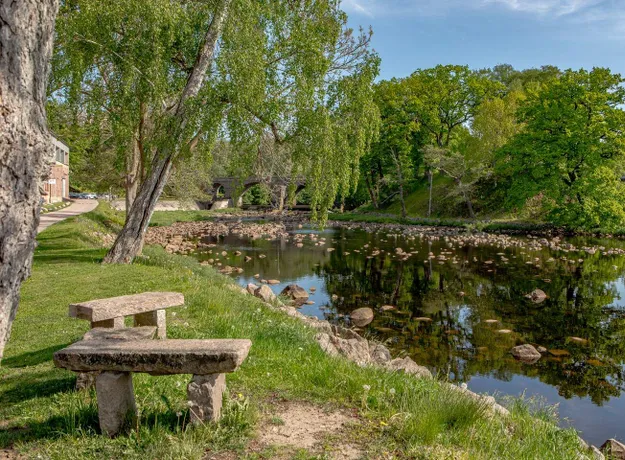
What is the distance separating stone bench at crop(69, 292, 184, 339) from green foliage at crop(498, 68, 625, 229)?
31.8 m

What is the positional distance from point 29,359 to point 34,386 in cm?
103

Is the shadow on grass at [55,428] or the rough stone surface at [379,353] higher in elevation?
the shadow on grass at [55,428]

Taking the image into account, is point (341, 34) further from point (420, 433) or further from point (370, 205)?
point (370, 205)

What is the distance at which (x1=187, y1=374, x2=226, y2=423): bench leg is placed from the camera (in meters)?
3.87

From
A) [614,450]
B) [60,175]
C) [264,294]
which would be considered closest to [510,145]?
[264,294]

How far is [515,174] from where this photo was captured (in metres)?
36.5

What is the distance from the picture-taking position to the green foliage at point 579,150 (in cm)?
3145

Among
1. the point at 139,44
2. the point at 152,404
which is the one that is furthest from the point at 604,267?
the point at 152,404

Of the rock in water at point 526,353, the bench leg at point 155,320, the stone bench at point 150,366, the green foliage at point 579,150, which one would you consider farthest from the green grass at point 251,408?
the green foliage at point 579,150

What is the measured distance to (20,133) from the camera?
10.7 ft

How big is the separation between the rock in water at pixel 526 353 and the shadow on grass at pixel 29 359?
852 centimetres

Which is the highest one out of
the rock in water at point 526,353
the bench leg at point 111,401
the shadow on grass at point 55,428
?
the bench leg at point 111,401

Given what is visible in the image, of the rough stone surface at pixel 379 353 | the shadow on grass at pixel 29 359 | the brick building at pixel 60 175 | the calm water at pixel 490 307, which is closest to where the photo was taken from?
the shadow on grass at pixel 29 359

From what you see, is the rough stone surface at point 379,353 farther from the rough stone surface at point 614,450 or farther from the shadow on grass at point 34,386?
the shadow on grass at point 34,386
